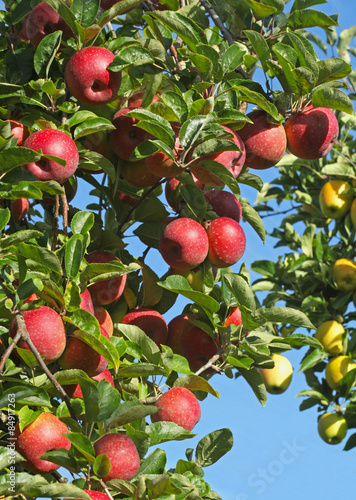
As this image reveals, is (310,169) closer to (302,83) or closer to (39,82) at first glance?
(302,83)

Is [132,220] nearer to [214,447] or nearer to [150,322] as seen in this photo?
[150,322]

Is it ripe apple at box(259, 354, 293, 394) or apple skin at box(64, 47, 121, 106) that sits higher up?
apple skin at box(64, 47, 121, 106)

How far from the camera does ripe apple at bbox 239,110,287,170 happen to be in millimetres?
1981

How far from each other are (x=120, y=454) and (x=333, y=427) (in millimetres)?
3330

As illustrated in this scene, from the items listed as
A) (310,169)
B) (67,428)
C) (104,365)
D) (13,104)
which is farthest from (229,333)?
(310,169)

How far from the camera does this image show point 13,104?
1871 millimetres

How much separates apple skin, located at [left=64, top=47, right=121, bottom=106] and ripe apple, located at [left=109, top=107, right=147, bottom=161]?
0.09m

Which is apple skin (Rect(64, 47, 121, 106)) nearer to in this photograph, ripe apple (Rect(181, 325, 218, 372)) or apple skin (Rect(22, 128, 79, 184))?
apple skin (Rect(22, 128, 79, 184))

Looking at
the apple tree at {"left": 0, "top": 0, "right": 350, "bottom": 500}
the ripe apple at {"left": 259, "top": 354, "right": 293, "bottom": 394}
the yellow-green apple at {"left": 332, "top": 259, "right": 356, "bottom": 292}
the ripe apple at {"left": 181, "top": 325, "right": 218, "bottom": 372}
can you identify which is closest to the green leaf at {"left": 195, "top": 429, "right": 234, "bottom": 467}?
the apple tree at {"left": 0, "top": 0, "right": 350, "bottom": 500}

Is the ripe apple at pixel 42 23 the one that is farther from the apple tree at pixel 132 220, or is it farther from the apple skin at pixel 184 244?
the apple skin at pixel 184 244

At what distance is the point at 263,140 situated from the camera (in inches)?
77.9

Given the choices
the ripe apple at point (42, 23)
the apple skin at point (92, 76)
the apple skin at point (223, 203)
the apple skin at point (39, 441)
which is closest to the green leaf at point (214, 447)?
the apple skin at point (39, 441)

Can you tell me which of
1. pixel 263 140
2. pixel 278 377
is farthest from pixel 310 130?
pixel 278 377

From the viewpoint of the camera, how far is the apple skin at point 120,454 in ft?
4.46
